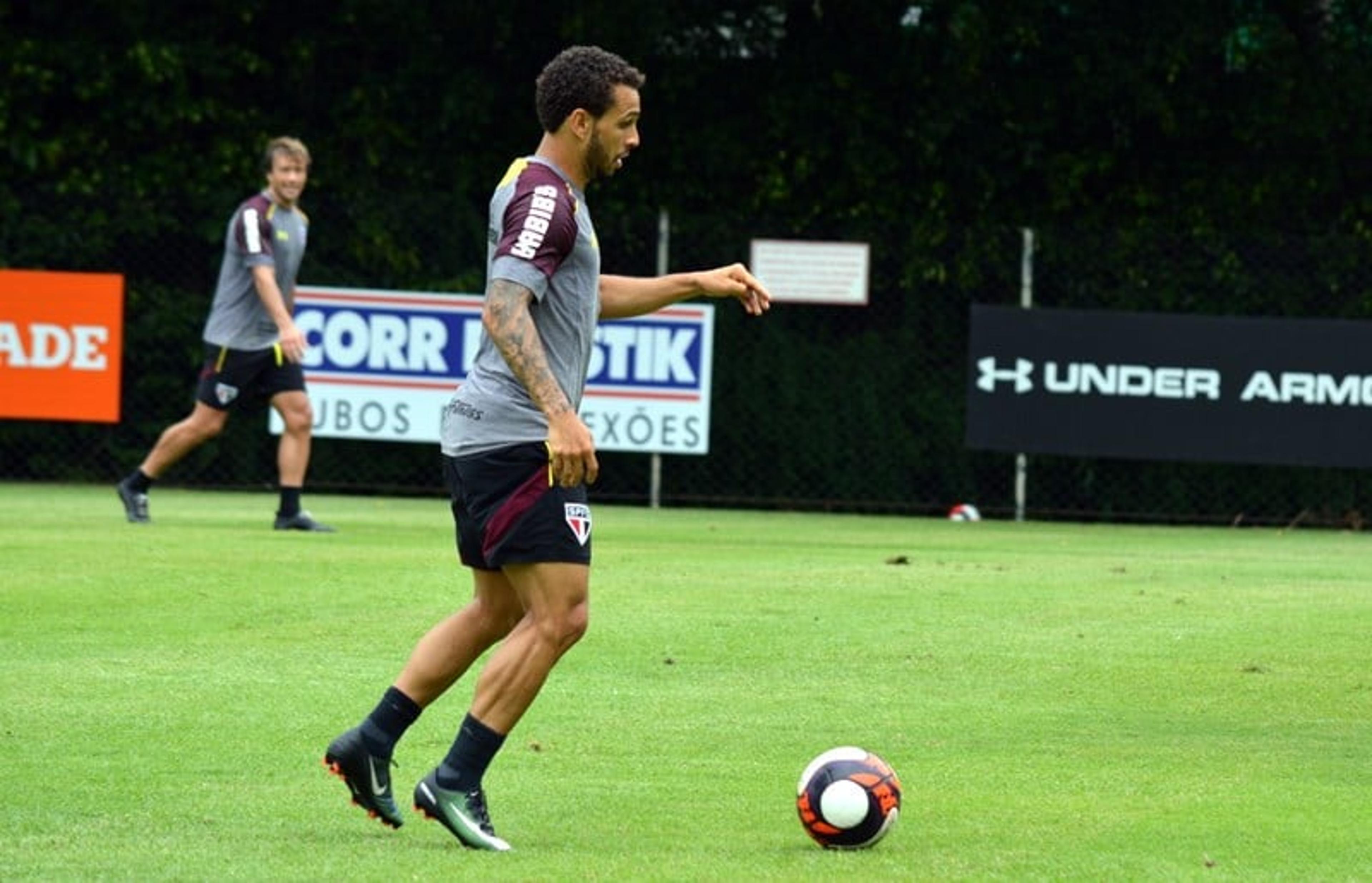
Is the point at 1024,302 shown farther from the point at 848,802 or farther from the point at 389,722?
the point at 848,802

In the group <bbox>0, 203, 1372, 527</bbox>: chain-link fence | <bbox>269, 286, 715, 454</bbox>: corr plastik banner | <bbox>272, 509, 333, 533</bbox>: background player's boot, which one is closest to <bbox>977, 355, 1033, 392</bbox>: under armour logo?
<bbox>0, 203, 1372, 527</bbox>: chain-link fence

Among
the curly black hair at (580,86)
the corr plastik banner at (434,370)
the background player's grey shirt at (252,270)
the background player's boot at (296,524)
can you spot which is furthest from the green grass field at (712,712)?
the corr plastik banner at (434,370)

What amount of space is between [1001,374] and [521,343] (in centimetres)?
1416

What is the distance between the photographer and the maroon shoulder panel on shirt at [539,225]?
20.9 ft

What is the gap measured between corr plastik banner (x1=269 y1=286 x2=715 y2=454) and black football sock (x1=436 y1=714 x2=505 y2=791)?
13.5 m

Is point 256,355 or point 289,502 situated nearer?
point 256,355

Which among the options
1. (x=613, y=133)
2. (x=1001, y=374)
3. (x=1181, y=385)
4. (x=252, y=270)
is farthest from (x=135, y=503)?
(x=613, y=133)

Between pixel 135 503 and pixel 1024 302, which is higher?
pixel 1024 302

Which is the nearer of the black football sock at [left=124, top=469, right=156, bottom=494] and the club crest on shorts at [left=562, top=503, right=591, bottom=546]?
the club crest on shorts at [left=562, top=503, right=591, bottom=546]

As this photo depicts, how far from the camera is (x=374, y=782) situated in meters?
6.54

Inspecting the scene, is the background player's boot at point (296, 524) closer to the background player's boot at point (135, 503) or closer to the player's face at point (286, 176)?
the background player's boot at point (135, 503)

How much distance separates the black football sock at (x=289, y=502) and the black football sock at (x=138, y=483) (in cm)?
81

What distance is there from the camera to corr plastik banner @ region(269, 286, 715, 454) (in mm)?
Result: 20125

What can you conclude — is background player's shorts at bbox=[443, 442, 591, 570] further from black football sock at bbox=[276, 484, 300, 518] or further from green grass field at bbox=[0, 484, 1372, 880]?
black football sock at bbox=[276, 484, 300, 518]
